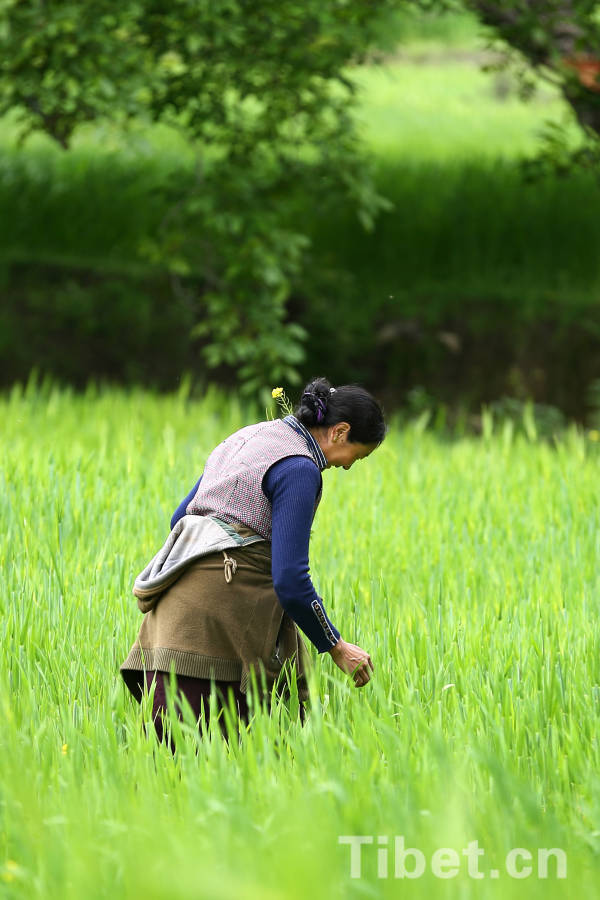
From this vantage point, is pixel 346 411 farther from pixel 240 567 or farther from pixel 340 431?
pixel 240 567

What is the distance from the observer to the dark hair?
259cm

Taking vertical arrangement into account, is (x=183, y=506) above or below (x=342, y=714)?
above

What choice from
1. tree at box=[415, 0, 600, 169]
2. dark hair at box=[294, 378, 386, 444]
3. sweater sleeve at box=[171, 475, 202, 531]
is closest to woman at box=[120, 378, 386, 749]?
dark hair at box=[294, 378, 386, 444]

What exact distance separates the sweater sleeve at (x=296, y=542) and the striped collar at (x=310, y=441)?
2.7 inches

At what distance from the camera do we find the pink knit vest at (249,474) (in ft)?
8.46

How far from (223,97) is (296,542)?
17.9 ft

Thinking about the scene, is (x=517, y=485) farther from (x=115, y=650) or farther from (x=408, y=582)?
(x=115, y=650)

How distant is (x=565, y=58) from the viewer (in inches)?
271

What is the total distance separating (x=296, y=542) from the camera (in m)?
2.45

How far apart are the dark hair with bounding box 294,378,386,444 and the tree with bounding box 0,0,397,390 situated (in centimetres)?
370

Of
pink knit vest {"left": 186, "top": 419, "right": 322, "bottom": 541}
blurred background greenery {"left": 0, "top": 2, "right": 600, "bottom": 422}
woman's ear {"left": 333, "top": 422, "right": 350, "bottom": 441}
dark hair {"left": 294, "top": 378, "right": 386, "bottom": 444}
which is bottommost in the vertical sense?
blurred background greenery {"left": 0, "top": 2, "right": 600, "bottom": 422}

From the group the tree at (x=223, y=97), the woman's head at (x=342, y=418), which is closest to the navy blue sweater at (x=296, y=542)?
the woman's head at (x=342, y=418)

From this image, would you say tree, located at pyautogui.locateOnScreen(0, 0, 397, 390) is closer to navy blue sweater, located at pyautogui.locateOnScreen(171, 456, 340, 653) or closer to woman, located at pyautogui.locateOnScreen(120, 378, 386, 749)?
woman, located at pyautogui.locateOnScreen(120, 378, 386, 749)

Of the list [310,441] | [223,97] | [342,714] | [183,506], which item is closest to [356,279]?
[223,97]
